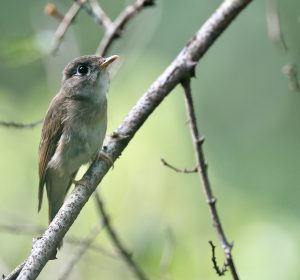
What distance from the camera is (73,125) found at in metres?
4.83

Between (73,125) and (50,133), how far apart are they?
18cm

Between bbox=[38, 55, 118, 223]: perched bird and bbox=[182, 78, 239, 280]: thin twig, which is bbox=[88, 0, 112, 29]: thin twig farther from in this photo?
bbox=[182, 78, 239, 280]: thin twig

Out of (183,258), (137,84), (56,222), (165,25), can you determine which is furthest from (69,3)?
(56,222)

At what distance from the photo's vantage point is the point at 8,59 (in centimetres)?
469

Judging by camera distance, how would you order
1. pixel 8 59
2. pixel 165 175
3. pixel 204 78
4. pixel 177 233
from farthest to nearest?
pixel 204 78
pixel 165 175
pixel 177 233
pixel 8 59

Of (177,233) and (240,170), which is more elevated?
(240,170)

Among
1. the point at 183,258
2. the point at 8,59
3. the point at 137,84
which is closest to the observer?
the point at 8,59

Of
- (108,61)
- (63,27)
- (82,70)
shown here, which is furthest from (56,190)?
(63,27)

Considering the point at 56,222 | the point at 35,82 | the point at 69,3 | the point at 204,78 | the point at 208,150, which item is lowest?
the point at 56,222

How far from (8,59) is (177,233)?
1.74 m

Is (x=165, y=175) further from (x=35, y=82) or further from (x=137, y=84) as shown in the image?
(x=35, y=82)

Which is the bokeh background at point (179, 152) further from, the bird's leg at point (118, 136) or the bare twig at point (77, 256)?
the bird's leg at point (118, 136)

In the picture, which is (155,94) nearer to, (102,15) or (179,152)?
(102,15)

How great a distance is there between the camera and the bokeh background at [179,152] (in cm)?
507
